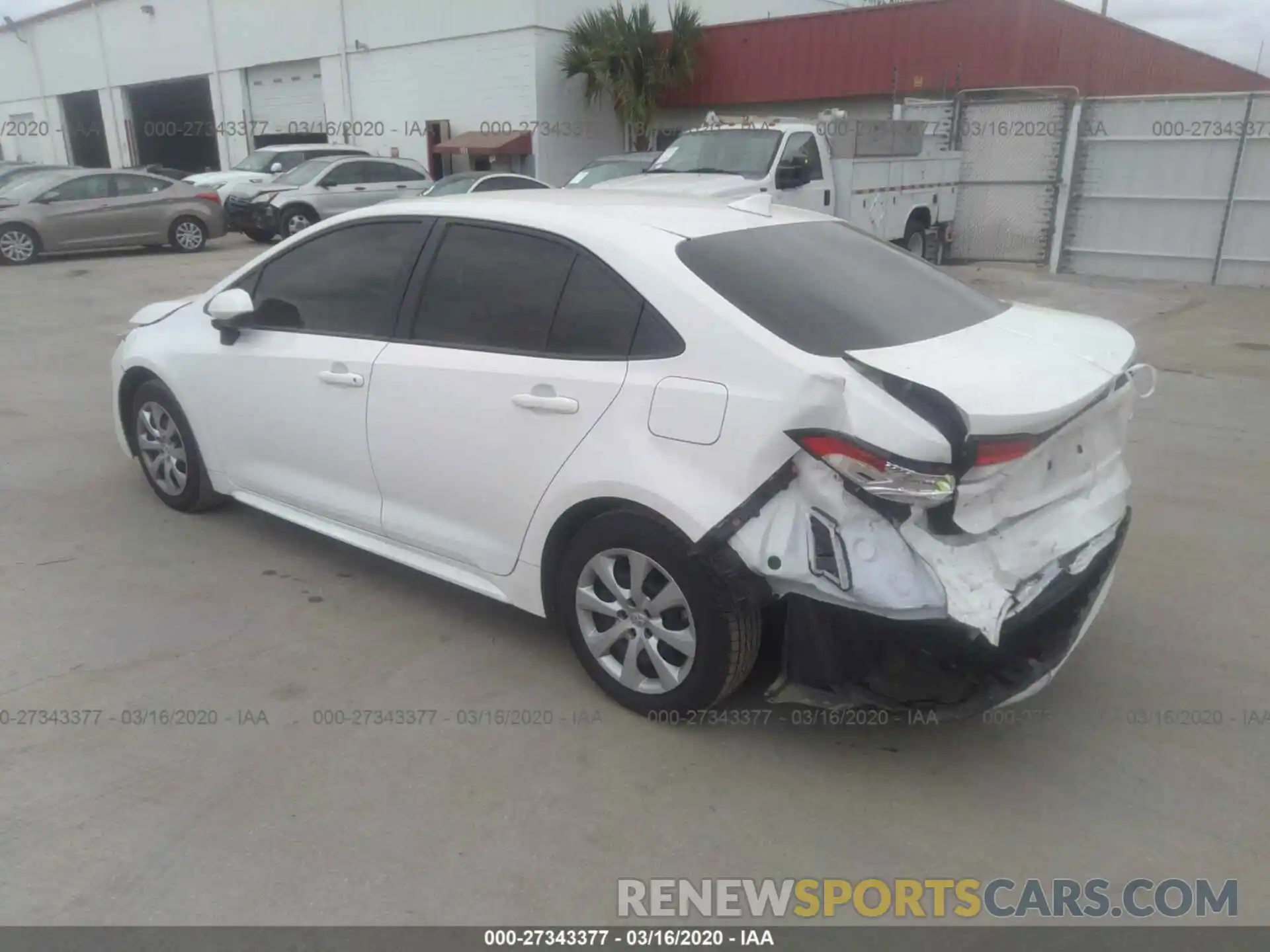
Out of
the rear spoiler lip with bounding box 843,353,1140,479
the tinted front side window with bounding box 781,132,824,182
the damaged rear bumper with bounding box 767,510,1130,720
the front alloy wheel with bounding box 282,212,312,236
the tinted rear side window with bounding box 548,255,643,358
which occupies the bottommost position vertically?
the front alloy wheel with bounding box 282,212,312,236

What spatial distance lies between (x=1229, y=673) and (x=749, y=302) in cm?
228

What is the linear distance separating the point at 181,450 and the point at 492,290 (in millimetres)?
2226

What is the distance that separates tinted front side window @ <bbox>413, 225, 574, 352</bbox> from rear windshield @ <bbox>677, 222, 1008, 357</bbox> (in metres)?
0.53

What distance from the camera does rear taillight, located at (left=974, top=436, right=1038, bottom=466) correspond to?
265cm

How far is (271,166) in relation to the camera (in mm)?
20672

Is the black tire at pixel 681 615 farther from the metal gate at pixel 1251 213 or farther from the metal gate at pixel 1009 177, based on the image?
the metal gate at pixel 1009 177

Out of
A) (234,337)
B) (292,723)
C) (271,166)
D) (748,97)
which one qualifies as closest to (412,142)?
(271,166)

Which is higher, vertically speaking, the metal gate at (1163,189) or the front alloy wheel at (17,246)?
the metal gate at (1163,189)

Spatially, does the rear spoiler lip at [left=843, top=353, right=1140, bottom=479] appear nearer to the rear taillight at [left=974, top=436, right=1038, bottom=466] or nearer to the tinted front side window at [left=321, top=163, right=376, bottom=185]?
the rear taillight at [left=974, top=436, right=1038, bottom=466]

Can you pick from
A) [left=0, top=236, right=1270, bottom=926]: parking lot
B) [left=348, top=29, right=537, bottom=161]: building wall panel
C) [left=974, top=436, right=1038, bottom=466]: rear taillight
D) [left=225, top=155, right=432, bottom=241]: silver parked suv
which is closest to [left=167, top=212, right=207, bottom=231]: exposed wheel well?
[left=225, top=155, right=432, bottom=241]: silver parked suv

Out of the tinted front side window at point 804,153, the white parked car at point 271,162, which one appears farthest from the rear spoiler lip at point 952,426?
the white parked car at point 271,162

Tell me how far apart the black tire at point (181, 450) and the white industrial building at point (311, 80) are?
734 inches

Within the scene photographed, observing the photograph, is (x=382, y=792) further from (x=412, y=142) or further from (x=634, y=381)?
(x=412, y=142)

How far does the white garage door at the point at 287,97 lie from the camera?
90.1 feet
